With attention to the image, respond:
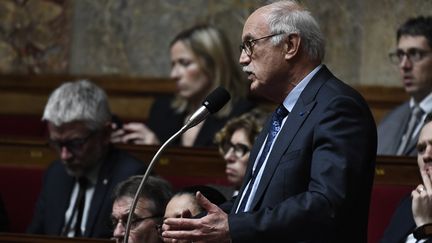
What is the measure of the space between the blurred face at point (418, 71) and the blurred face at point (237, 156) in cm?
82

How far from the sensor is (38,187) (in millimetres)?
5328

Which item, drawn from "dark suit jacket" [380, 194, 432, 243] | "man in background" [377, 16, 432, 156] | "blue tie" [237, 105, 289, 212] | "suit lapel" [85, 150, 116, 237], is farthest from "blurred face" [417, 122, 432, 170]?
"suit lapel" [85, 150, 116, 237]

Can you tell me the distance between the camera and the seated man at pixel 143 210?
3.88 m

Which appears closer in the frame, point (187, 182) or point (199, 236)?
point (199, 236)

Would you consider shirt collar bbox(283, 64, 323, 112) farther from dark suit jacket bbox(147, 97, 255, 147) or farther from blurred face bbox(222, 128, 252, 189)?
dark suit jacket bbox(147, 97, 255, 147)

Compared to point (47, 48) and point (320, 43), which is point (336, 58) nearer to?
point (47, 48)

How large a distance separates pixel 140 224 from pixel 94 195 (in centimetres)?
101

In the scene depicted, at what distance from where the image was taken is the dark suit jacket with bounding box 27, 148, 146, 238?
188 inches

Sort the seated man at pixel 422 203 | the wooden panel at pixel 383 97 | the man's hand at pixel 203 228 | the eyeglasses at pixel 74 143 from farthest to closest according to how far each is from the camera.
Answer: the wooden panel at pixel 383 97 < the eyeglasses at pixel 74 143 < the seated man at pixel 422 203 < the man's hand at pixel 203 228

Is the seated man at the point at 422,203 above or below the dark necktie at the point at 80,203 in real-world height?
above

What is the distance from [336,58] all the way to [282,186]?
3226 millimetres

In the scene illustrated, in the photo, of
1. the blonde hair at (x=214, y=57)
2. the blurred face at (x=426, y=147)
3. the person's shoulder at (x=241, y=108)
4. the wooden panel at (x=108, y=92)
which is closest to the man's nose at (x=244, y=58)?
the blurred face at (x=426, y=147)

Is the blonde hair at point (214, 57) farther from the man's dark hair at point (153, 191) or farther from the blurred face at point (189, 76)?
the man's dark hair at point (153, 191)

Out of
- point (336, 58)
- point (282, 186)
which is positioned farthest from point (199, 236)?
point (336, 58)
